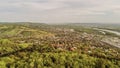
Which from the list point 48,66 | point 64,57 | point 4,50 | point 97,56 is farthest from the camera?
point 4,50

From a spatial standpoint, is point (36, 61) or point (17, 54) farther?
point (17, 54)

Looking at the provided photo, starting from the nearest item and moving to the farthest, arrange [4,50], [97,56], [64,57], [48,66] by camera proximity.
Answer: [48,66] < [64,57] < [97,56] < [4,50]

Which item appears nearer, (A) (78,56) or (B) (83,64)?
(B) (83,64)

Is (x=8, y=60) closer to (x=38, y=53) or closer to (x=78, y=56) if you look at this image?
(x=38, y=53)

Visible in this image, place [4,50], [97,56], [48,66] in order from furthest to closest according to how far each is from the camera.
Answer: [4,50], [97,56], [48,66]

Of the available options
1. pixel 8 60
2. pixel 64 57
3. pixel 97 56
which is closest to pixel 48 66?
pixel 64 57

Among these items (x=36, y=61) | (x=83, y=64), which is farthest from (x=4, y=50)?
(x=83, y=64)

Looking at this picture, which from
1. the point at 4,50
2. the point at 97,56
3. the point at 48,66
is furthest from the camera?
the point at 4,50

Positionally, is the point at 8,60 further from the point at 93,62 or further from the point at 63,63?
the point at 93,62

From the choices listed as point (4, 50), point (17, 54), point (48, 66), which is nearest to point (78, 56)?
point (48, 66)
